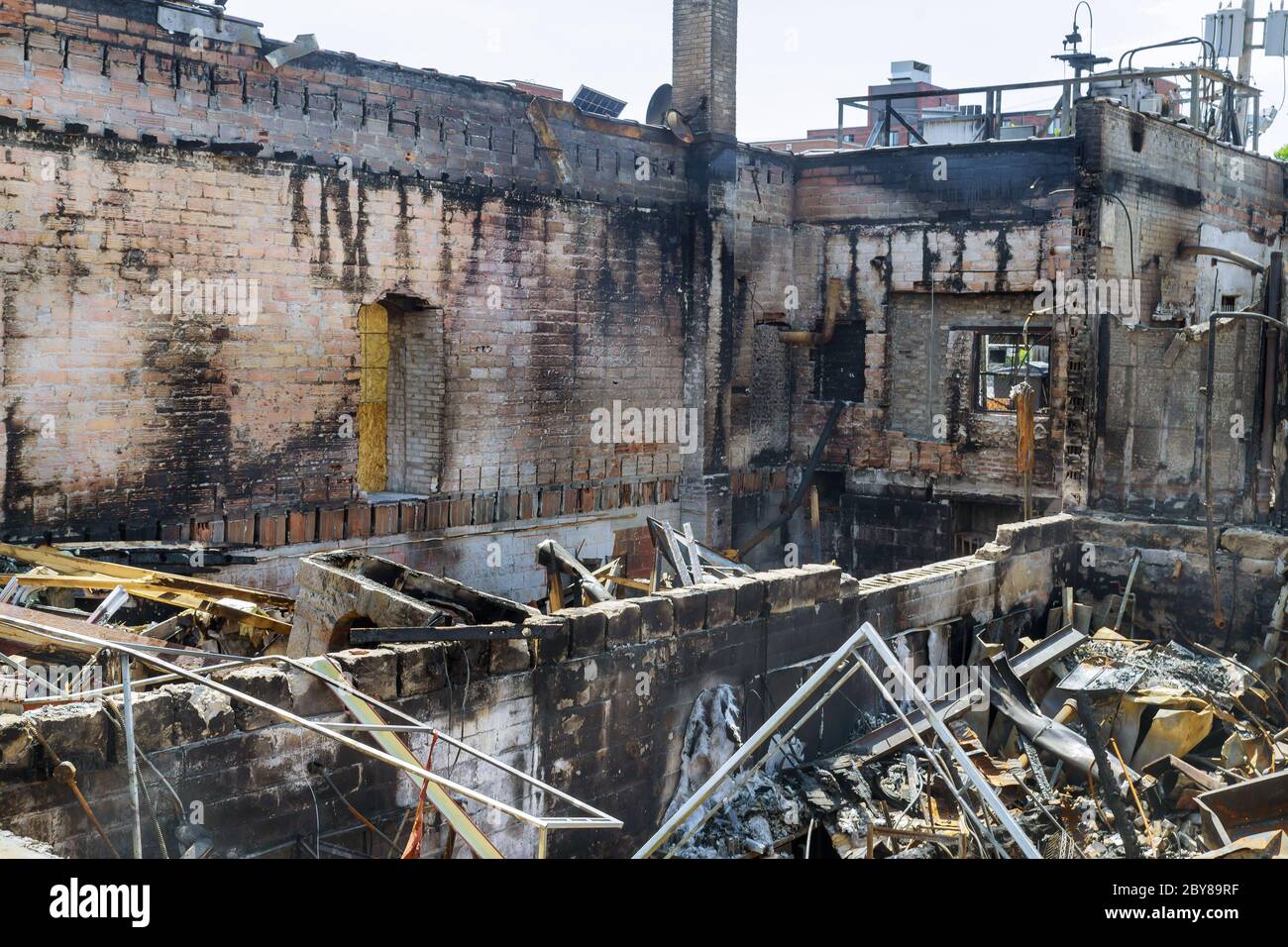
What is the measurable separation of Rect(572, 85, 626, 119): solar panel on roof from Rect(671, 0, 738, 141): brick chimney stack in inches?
44.2

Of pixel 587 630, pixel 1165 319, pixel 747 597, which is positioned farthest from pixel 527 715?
pixel 1165 319

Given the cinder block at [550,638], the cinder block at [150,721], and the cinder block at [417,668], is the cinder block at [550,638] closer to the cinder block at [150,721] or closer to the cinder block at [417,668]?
the cinder block at [417,668]

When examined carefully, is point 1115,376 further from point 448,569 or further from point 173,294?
point 173,294

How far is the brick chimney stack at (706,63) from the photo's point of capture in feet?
56.1

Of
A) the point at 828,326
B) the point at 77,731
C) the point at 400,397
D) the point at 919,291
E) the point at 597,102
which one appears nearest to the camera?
the point at 77,731

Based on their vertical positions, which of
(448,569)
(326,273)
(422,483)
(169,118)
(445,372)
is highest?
(169,118)

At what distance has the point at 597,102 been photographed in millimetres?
16578

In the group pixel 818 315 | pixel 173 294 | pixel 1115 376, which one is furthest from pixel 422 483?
pixel 1115 376

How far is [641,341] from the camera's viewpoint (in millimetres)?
16625

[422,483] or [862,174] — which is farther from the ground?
[862,174]

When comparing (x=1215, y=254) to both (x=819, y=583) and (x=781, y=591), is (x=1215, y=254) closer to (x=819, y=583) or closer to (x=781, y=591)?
(x=819, y=583)

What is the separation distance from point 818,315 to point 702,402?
98.9 inches

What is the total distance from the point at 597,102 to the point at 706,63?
5.44 feet

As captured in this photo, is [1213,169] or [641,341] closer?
[641,341]
